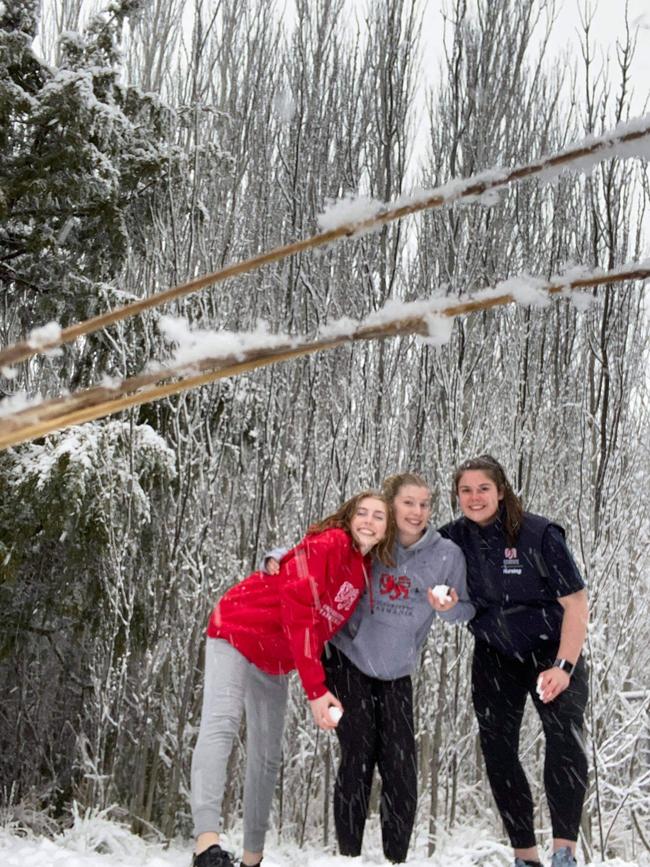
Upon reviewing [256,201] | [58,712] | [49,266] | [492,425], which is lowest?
[58,712]

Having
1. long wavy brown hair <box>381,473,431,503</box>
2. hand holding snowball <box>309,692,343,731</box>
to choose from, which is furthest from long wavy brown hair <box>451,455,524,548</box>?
hand holding snowball <box>309,692,343,731</box>

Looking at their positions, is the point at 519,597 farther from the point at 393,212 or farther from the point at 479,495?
the point at 393,212

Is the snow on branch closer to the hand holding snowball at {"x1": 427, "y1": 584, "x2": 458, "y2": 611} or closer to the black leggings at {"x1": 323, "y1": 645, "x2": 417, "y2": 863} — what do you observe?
the hand holding snowball at {"x1": 427, "y1": 584, "x2": 458, "y2": 611}

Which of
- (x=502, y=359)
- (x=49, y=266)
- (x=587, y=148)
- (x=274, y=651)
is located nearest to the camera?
(x=587, y=148)

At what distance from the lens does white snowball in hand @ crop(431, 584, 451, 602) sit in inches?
101

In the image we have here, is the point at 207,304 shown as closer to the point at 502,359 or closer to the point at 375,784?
the point at 502,359

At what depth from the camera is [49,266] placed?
4.59m

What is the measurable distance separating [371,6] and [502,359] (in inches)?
109

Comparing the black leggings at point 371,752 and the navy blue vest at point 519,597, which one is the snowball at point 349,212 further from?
the black leggings at point 371,752

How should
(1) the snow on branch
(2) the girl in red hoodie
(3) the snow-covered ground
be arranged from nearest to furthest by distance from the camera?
(1) the snow on branch, (2) the girl in red hoodie, (3) the snow-covered ground

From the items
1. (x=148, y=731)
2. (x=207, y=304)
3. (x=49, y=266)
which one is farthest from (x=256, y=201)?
(x=148, y=731)

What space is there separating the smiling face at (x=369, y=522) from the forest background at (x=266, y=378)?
1.47m

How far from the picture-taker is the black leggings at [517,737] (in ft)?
8.47

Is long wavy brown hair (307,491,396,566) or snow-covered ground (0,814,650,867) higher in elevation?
long wavy brown hair (307,491,396,566)
